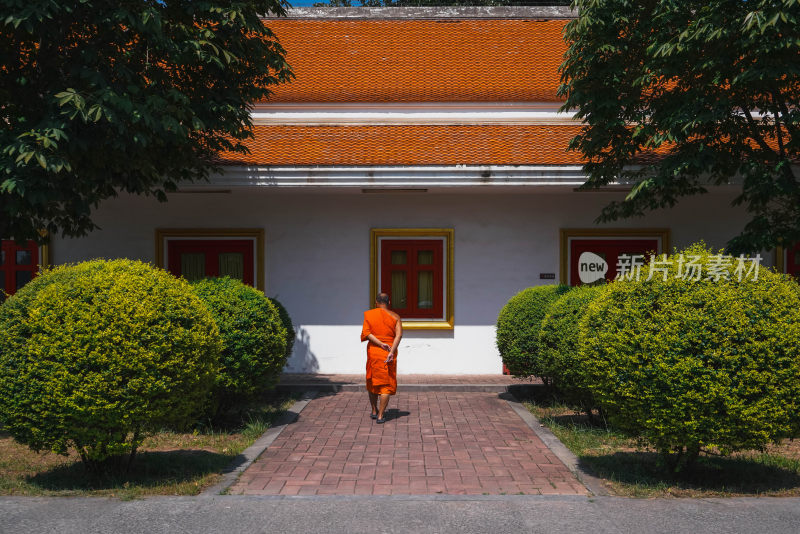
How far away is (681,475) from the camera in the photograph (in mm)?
5898

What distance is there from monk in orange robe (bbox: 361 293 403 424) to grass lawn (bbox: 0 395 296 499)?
146 cm

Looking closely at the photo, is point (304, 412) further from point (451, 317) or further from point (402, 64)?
point (402, 64)

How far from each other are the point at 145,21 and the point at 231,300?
3.28 metres

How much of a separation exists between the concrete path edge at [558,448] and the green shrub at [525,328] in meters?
0.58

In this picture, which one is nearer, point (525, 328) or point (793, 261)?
point (525, 328)

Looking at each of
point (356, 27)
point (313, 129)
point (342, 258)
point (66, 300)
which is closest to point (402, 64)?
point (356, 27)

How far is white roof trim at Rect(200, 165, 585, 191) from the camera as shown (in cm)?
1046

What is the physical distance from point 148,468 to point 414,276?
6.62m

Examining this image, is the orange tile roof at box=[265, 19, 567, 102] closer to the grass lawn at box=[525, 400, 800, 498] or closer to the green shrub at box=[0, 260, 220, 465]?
the grass lawn at box=[525, 400, 800, 498]

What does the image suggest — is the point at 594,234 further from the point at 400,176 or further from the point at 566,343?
the point at 566,343

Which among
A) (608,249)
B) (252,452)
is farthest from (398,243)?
(252,452)

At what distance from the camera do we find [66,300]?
542 centimetres

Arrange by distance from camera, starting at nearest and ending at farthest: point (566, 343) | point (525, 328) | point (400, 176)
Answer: point (566, 343), point (525, 328), point (400, 176)
